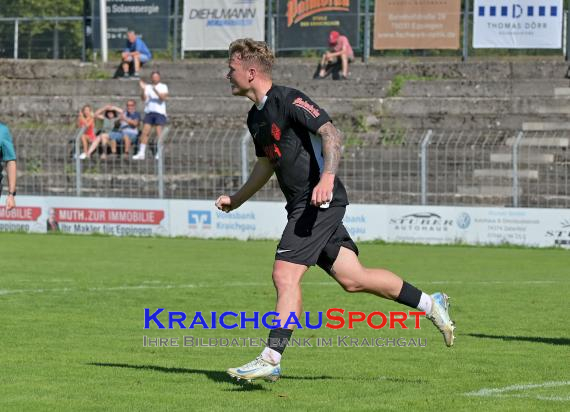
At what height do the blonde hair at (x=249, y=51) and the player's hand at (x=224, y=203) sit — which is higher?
the blonde hair at (x=249, y=51)

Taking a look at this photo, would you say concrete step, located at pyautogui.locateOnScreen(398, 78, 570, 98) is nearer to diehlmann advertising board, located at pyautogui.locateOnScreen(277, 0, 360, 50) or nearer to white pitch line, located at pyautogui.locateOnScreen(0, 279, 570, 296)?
diehlmann advertising board, located at pyautogui.locateOnScreen(277, 0, 360, 50)

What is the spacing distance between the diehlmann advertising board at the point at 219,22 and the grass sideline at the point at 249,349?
12.7m

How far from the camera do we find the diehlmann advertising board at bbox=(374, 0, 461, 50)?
29188mm

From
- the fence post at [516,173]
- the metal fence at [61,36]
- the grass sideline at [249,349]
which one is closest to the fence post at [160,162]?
the grass sideline at [249,349]

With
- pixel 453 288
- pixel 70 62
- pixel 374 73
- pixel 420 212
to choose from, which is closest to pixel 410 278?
pixel 453 288

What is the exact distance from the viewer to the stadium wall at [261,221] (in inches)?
896

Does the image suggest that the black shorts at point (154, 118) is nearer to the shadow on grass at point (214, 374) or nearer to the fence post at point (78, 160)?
the fence post at point (78, 160)

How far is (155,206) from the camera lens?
2533 centimetres

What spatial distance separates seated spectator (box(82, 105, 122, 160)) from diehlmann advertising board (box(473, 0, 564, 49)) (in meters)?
8.62

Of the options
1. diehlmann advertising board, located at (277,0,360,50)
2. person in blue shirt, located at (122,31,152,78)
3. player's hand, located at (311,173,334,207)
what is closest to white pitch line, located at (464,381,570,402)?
player's hand, located at (311,173,334,207)

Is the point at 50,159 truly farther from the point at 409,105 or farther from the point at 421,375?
the point at 421,375

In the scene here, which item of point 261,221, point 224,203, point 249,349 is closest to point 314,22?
point 261,221

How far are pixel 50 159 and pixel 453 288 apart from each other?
1373 cm

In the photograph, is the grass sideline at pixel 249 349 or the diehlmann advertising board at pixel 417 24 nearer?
the grass sideline at pixel 249 349
